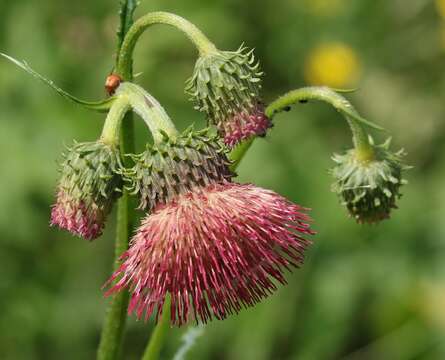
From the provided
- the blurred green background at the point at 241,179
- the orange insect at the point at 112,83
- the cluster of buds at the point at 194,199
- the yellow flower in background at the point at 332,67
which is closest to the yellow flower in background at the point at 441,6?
the yellow flower in background at the point at 332,67

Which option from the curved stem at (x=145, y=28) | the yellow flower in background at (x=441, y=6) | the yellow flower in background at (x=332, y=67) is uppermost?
the yellow flower in background at (x=441, y=6)

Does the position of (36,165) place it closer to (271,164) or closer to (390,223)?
(271,164)

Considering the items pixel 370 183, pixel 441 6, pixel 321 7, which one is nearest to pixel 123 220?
pixel 370 183

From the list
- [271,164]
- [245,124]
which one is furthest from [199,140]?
[271,164]

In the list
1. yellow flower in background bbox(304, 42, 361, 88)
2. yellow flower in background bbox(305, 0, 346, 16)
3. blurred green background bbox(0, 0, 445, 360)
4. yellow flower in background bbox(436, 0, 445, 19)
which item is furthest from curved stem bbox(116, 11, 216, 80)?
yellow flower in background bbox(436, 0, 445, 19)

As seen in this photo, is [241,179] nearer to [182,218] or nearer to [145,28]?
[145,28]

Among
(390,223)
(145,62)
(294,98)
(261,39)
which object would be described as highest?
(261,39)

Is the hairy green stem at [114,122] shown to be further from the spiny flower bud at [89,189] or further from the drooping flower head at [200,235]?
the drooping flower head at [200,235]
